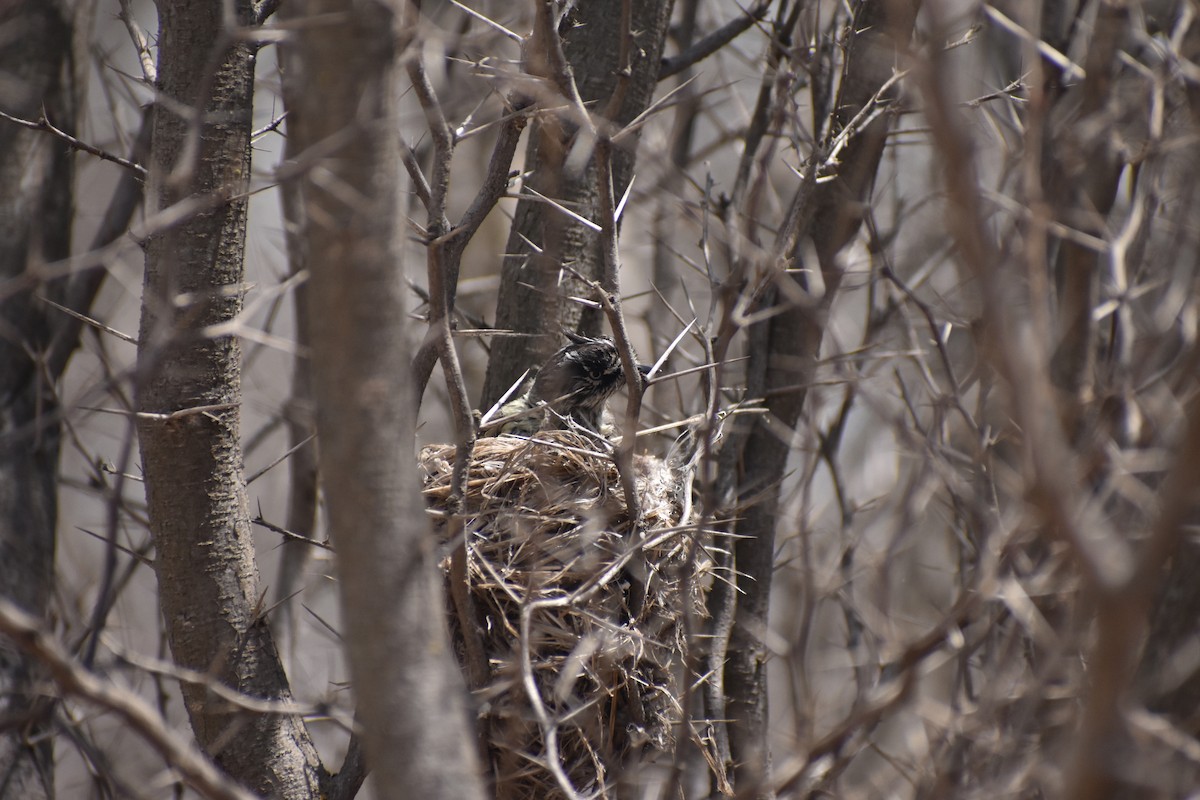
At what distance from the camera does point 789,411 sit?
483 cm

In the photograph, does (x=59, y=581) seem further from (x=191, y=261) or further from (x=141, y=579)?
(x=141, y=579)

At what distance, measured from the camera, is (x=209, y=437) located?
3.39 metres

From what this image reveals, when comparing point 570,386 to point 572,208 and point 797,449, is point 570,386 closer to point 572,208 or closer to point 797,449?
point 572,208

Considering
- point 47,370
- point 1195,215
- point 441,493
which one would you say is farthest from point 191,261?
point 1195,215

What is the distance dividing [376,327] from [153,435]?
1.66 meters

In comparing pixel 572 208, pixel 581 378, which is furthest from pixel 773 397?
pixel 572 208

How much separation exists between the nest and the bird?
75cm

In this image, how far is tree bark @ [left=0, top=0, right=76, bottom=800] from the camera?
4738 millimetres

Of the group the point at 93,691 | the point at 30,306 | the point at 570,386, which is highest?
the point at 30,306

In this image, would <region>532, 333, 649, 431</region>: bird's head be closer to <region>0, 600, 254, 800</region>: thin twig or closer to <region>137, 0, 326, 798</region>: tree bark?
<region>137, 0, 326, 798</region>: tree bark

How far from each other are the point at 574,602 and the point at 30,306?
329 cm

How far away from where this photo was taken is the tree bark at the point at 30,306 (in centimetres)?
474

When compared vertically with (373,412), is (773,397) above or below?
below

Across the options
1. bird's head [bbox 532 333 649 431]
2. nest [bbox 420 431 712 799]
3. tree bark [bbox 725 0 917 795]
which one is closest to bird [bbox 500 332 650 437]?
bird's head [bbox 532 333 649 431]
